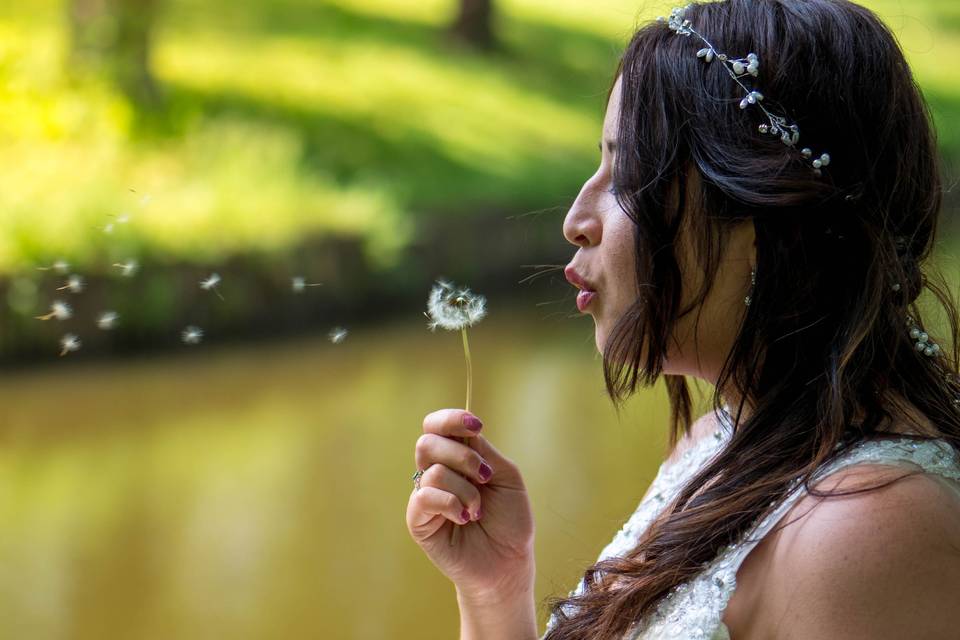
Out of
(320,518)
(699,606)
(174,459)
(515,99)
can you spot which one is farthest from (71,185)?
(699,606)

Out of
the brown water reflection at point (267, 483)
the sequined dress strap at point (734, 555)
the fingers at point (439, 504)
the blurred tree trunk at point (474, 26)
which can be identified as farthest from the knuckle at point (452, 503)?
the blurred tree trunk at point (474, 26)

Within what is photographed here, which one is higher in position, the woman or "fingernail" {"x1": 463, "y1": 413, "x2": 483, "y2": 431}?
the woman

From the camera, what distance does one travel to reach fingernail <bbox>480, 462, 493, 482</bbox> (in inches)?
39.4

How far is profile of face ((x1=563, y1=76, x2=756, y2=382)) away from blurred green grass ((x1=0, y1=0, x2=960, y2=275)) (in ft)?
10.0

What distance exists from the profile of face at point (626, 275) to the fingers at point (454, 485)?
17 cm

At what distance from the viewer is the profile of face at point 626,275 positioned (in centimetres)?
88

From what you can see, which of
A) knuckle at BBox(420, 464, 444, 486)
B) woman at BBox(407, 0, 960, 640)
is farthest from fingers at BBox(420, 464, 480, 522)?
woman at BBox(407, 0, 960, 640)

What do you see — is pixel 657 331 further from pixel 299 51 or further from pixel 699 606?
pixel 299 51

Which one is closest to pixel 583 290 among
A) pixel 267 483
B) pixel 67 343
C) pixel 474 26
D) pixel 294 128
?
pixel 67 343

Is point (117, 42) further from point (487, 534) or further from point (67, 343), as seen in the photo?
point (487, 534)

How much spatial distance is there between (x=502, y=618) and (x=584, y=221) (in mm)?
401

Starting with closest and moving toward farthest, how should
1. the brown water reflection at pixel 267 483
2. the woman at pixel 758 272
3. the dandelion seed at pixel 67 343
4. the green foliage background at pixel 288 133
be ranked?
the woman at pixel 758 272 → the dandelion seed at pixel 67 343 → the brown water reflection at pixel 267 483 → the green foliage background at pixel 288 133

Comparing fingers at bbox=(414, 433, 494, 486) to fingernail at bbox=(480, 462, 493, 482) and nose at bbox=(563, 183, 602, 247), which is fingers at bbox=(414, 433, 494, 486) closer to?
fingernail at bbox=(480, 462, 493, 482)

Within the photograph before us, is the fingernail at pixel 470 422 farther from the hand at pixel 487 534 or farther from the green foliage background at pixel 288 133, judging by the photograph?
the green foliage background at pixel 288 133
